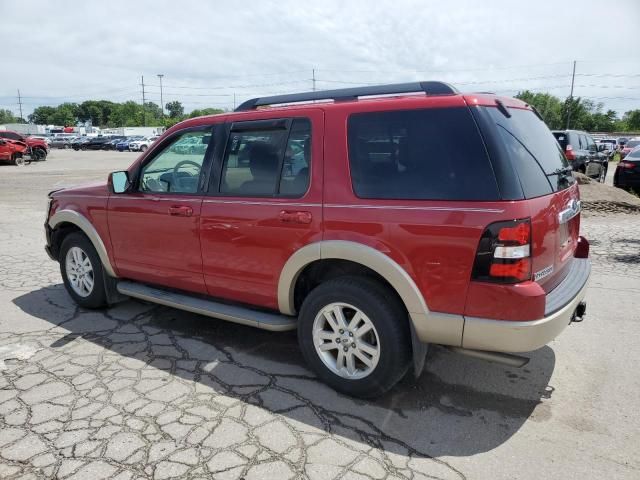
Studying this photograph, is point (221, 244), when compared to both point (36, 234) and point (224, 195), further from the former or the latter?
point (36, 234)

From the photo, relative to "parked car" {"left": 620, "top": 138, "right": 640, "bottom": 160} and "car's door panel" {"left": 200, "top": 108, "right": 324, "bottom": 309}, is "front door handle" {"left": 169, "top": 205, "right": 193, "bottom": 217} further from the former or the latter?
"parked car" {"left": 620, "top": 138, "right": 640, "bottom": 160}

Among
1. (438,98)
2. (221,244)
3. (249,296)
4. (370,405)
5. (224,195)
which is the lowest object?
(370,405)

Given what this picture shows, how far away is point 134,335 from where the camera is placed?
4297mm

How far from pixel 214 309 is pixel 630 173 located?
1303 cm

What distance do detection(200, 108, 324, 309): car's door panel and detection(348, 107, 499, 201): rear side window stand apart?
316 mm

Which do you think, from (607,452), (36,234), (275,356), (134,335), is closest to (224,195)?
(275,356)

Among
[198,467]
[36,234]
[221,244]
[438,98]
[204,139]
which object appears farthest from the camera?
[36,234]

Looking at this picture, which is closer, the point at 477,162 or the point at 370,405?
the point at 477,162

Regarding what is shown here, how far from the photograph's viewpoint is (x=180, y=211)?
153 inches

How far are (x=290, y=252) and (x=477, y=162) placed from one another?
136 cm

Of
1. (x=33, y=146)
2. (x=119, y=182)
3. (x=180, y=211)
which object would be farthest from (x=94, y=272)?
(x=33, y=146)

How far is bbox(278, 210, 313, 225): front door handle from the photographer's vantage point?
10.6 ft

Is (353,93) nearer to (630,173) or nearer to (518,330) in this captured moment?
(518,330)

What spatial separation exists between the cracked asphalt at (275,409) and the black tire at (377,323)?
136 mm
